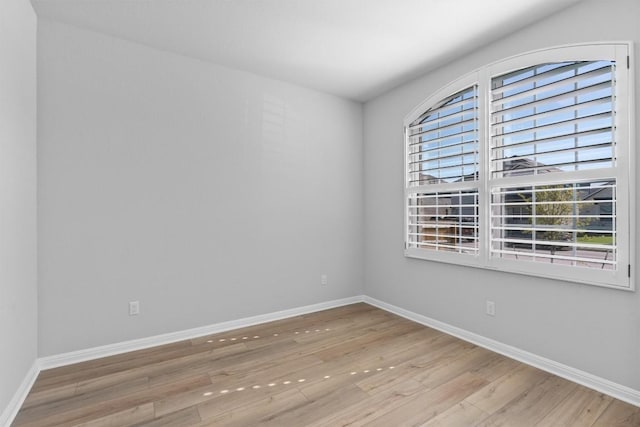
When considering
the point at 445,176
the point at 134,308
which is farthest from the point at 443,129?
the point at 134,308

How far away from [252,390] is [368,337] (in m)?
1.26

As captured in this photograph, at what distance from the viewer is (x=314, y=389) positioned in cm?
207

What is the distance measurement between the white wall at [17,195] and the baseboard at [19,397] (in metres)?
0.04

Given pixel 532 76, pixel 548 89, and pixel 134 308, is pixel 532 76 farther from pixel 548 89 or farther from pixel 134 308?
pixel 134 308

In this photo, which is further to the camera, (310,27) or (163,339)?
(163,339)

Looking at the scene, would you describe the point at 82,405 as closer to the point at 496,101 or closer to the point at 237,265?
the point at 237,265

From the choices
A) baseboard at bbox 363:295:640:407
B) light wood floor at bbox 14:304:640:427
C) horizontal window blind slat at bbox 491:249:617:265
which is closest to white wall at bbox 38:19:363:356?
light wood floor at bbox 14:304:640:427

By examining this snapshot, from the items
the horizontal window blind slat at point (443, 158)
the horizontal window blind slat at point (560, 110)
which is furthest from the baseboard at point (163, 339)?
the horizontal window blind slat at point (560, 110)

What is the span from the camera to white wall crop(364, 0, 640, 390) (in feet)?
6.50

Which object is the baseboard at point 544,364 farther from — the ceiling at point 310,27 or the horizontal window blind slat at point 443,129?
the ceiling at point 310,27

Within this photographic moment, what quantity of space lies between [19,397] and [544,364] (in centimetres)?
352

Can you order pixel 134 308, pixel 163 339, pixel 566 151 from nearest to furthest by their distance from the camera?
1. pixel 566 151
2. pixel 134 308
3. pixel 163 339

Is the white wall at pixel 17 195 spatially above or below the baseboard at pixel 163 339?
above

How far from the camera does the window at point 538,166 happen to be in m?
1.99
